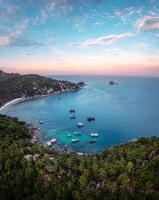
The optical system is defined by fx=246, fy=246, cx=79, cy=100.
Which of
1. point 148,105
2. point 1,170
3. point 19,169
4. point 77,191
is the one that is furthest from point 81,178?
point 148,105

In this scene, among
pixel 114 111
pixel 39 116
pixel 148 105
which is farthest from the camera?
pixel 148 105

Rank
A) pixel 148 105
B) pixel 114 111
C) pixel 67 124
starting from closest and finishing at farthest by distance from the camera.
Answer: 1. pixel 67 124
2. pixel 114 111
3. pixel 148 105

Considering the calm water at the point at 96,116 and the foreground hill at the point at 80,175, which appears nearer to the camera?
the foreground hill at the point at 80,175

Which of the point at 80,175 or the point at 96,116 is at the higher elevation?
the point at 80,175

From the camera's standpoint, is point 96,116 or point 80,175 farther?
point 96,116

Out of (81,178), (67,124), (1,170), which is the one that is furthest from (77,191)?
(67,124)

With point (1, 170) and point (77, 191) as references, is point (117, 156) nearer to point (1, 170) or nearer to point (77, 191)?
point (77, 191)

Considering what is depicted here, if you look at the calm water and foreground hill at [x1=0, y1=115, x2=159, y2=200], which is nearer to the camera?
foreground hill at [x1=0, y1=115, x2=159, y2=200]

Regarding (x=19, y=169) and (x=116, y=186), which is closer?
(x=116, y=186)
